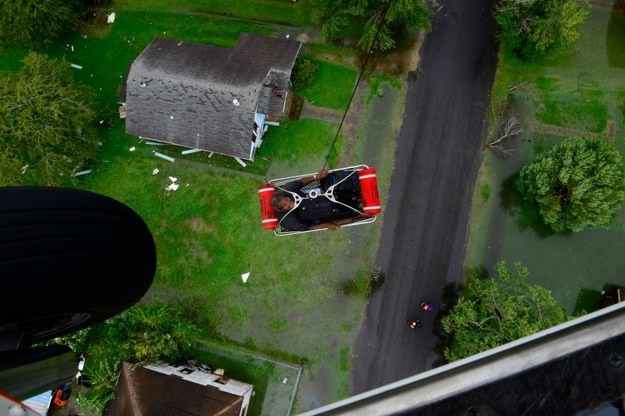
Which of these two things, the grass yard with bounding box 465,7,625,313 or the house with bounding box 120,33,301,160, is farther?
the grass yard with bounding box 465,7,625,313

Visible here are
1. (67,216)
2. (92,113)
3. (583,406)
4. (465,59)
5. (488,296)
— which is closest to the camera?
(583,406)

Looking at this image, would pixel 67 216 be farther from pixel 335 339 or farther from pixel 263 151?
pixel 335 339

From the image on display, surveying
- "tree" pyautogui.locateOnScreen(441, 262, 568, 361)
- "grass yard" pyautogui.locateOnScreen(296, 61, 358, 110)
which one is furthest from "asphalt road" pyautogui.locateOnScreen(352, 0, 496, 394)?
"grass yard" pyautogui.locateOnScreen(296, 61, 358, 110)

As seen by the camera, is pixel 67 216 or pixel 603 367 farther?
pixel 67 216

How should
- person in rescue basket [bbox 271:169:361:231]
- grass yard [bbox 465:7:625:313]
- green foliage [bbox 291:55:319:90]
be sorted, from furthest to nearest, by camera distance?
green foliage [bbox 291:55:319:90]
grass yard [bbox 465:7:625:313]
person in rescue basket [bbox 271:169:361:231]

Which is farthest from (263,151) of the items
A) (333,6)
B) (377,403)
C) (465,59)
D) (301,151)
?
(377,403)

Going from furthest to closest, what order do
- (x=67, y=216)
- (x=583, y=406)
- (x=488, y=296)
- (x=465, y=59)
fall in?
(x=465, y=59), (x=488, y=296), (x=67, y=216), (x=583, y=406)

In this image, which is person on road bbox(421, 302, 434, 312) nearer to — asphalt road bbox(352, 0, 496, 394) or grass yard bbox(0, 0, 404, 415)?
asphalt road bbox(352, 0, 496, 394)
